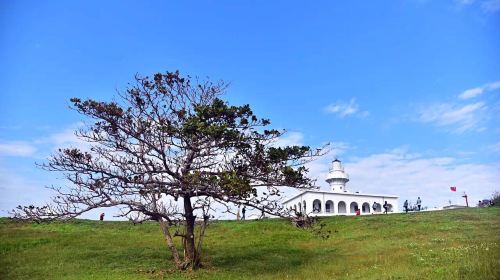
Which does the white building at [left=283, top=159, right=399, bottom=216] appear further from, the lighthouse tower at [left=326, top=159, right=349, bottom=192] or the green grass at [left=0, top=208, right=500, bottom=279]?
the green grass at [left=0, top=208, right=500, bottom=279]

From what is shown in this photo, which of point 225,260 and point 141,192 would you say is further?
point 225,260

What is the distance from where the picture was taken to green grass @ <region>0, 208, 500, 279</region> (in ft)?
Answer: 50.8

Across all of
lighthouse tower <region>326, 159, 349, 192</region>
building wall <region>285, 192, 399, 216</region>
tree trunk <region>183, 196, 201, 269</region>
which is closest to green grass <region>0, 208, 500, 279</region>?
tree trunk <region>183, 196, 201, 269</region>

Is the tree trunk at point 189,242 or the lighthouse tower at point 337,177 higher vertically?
the lighthouse tower at point 337,177

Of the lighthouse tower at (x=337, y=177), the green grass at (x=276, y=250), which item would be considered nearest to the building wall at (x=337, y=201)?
the lighthouse tower at (x=337, y=177)

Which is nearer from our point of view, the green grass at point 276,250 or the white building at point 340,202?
the green grass at point 276,250

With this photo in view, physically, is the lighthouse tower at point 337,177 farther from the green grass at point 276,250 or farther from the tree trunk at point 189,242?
the tree trunk at point 189,242

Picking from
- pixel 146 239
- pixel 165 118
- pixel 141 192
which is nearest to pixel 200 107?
pixel 165 118

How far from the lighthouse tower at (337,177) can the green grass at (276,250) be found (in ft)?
90.9

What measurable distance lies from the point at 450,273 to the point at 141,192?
36.8 ft

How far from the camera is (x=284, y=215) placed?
58.7ft

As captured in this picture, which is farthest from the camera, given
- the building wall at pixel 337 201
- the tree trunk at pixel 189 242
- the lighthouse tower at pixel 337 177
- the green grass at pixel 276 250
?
the lighthouse tower at pixel 337 177

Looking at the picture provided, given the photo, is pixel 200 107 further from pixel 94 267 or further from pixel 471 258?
pixel 471 258

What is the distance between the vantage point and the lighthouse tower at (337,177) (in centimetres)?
6288
